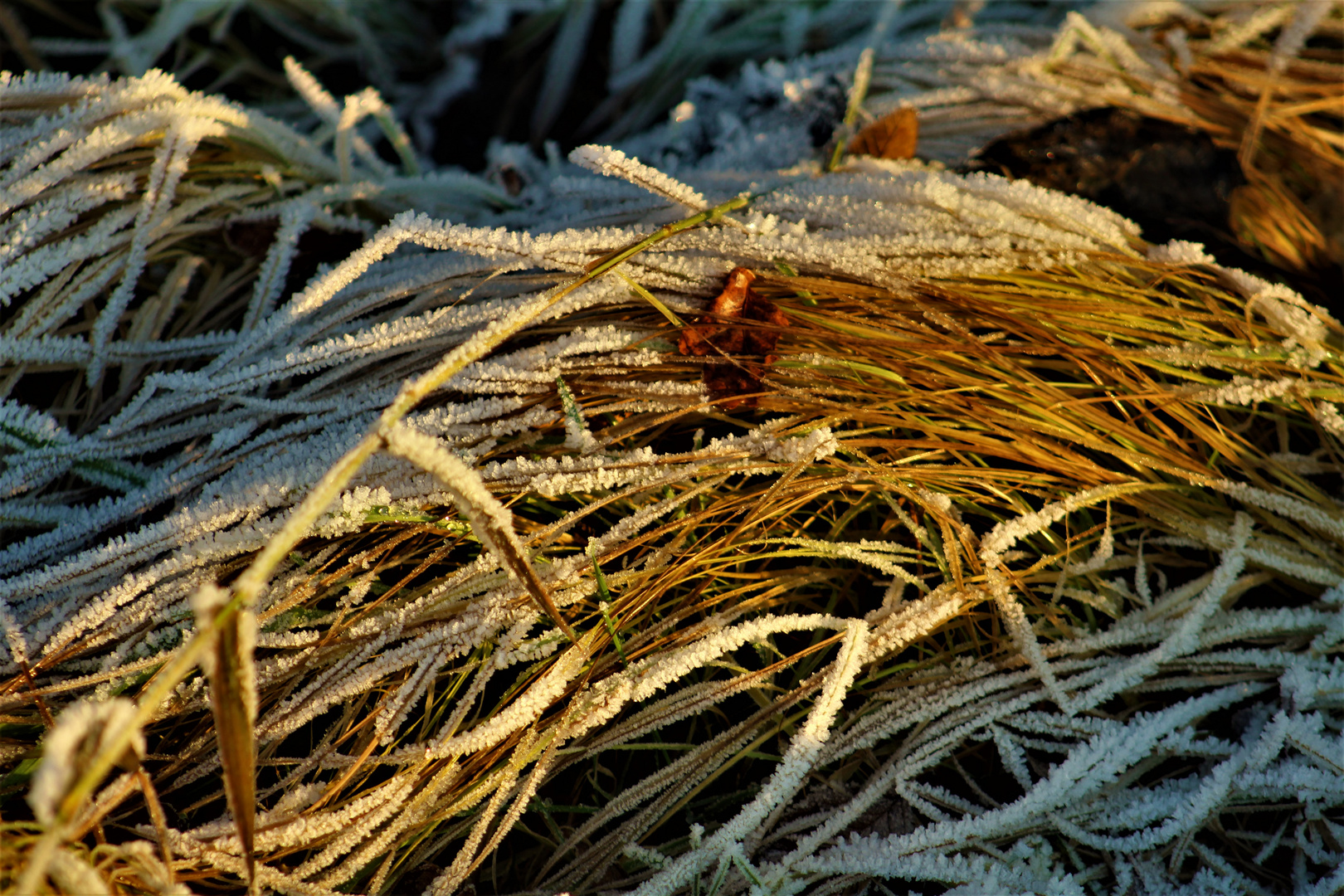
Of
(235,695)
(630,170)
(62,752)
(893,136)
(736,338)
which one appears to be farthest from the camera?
(893,136)

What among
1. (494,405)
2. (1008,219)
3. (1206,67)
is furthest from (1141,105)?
(494,405)

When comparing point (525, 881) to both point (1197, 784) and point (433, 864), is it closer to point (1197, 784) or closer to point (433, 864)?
point (433, 864)

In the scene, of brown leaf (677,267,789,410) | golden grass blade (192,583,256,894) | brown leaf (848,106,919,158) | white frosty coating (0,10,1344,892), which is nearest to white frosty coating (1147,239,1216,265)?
white frosty coating (0,10,1344,892)

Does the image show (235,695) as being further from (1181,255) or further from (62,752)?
(1181,255)

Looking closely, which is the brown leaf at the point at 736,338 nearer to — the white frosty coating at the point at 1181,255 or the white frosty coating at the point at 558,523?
the white frosty coating at the point at 558,523

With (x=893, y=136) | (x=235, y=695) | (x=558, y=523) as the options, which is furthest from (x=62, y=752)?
(x=893, y=136)

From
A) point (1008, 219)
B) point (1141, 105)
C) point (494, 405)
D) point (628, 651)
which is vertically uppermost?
point (1141, 105)
